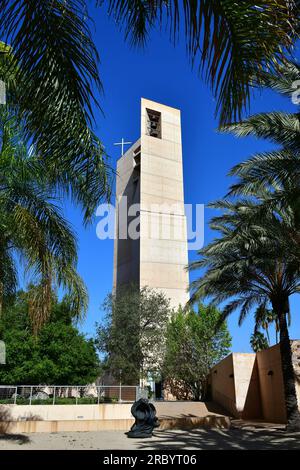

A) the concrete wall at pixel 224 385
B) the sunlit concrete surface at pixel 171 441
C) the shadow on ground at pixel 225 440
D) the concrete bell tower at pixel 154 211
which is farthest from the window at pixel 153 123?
the sunlit concrete surface at pixel 171 441

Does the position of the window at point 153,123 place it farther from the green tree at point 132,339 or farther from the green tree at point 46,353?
the green tree at point 46,353

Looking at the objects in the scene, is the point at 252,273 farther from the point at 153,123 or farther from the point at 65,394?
the point at 153,123

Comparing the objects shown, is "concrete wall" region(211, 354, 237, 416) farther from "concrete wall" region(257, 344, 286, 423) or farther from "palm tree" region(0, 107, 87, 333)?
"palm tree" region(0, 107, 87, 333)

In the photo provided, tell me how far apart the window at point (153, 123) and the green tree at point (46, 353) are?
39.6m

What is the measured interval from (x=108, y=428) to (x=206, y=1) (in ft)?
65.9

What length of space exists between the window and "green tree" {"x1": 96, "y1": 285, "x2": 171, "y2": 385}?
108 feet

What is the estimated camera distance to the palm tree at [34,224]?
8.81 meters

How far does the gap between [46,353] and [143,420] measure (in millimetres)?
12559

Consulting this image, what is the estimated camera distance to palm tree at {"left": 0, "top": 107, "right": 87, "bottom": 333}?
8.81 meters

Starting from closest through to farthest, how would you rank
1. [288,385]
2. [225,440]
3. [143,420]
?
[225,440]
[143,420]
[288,385]

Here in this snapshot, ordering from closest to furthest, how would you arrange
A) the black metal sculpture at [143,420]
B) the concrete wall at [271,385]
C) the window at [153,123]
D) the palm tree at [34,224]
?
1. the palm tree at [34,224]
2. the black metal sculpture at [143,420]
3. the concrete wall at [271,385]
4. the window at [153,123]

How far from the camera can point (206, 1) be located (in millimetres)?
3074

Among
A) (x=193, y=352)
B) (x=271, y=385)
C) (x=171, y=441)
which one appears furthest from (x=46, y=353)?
(x=171, y=441)

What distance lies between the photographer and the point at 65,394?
2325 cm
